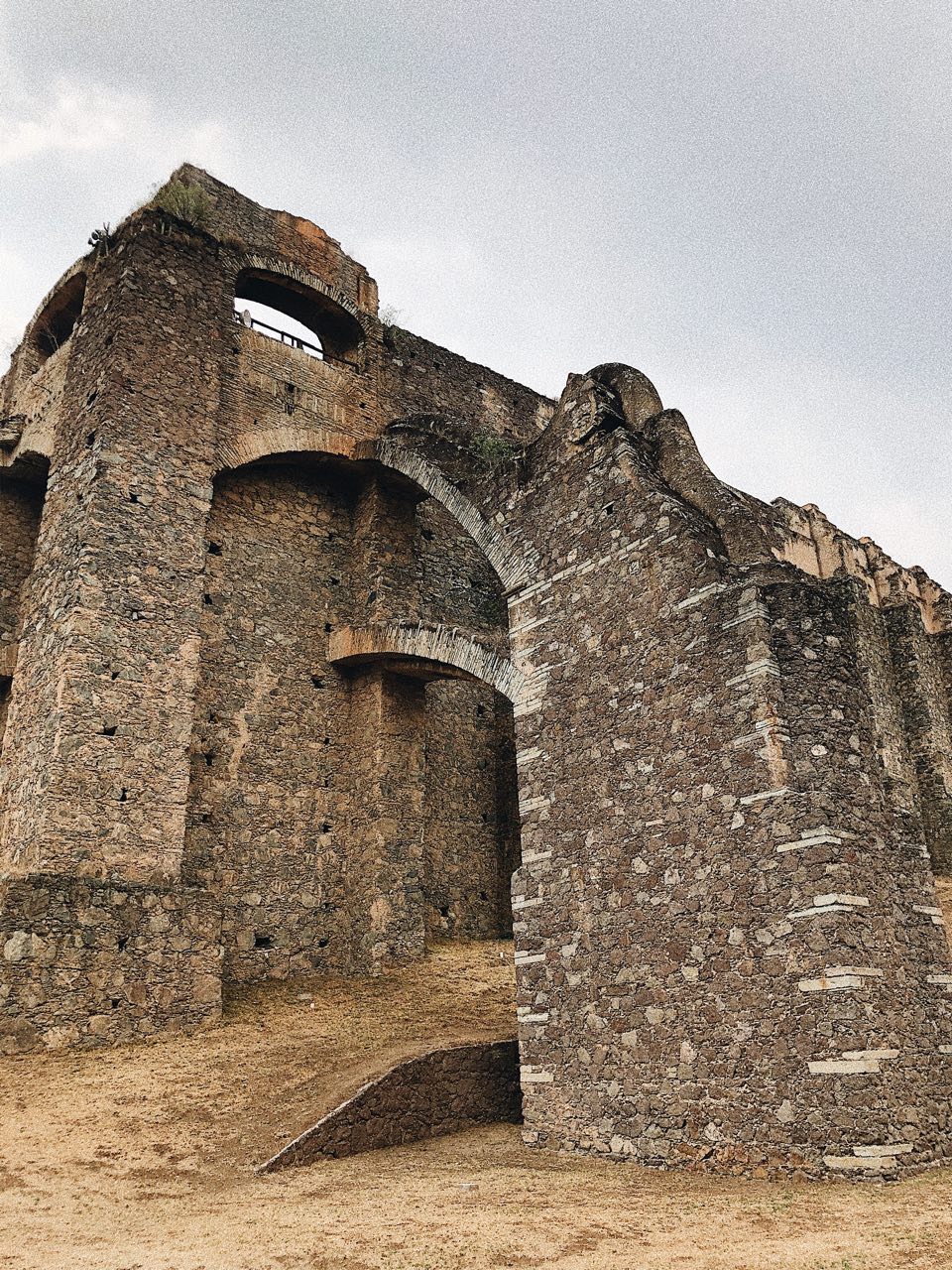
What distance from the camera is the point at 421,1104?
7633 mm

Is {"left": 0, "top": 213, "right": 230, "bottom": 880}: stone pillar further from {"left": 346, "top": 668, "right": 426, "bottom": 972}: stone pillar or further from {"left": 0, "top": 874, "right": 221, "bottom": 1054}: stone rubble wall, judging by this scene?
{"left": 346, "top": 668, "right": 426, "bottom": 972}: stone pillar

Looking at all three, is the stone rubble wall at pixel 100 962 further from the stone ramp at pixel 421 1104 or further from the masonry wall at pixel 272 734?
the stone ramp at pixel 421 1104

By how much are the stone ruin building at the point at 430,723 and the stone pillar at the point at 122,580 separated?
4 cm

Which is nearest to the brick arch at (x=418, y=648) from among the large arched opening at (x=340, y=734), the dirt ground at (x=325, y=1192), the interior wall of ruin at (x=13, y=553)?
the large arched opening at (x=340, y=734)

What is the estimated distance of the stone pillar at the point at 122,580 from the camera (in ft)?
29.8

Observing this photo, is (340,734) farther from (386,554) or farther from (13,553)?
(13,553)

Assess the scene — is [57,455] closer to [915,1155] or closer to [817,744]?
Result: [817,744]

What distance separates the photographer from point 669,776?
Answer: 22.9 feet

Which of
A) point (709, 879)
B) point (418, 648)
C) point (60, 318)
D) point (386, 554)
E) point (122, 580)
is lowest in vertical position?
point (709, 879)

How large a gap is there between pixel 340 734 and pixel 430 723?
1.48 meters

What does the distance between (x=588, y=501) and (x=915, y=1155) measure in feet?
17.2

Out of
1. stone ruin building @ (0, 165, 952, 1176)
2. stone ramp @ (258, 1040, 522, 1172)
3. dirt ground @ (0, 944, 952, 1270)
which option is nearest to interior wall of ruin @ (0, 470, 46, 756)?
stone ruin building @ (0, 165, 952, 1176)

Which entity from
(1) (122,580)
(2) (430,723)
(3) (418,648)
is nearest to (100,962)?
(1) (122,580)

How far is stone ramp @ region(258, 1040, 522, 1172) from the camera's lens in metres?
6.77
